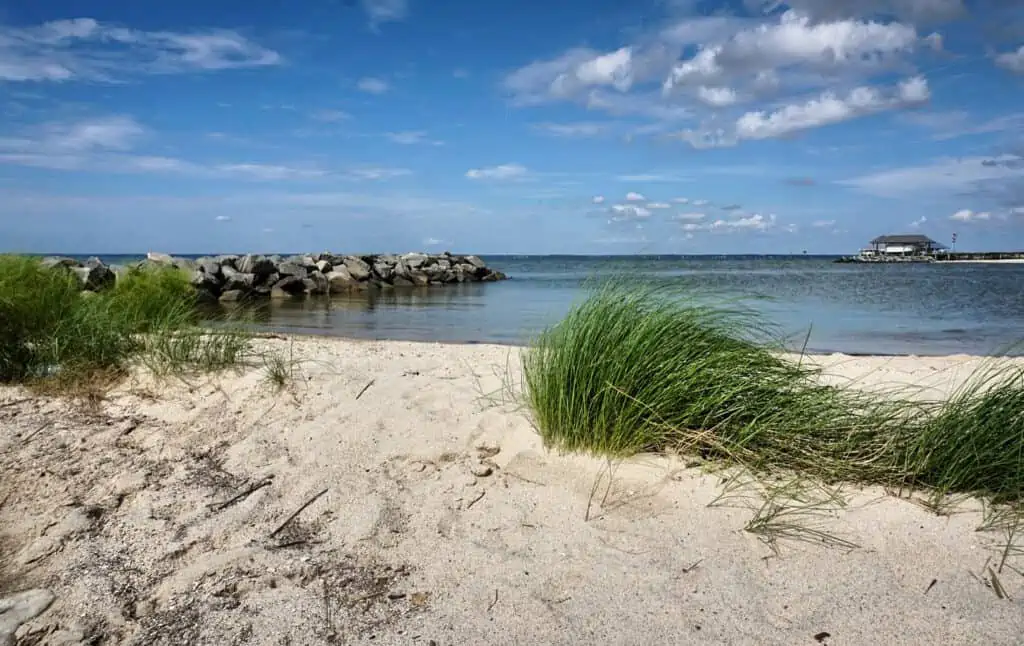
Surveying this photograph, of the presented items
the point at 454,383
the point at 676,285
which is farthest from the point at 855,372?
the point at 454,383

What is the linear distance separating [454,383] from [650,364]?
1665 millimetres

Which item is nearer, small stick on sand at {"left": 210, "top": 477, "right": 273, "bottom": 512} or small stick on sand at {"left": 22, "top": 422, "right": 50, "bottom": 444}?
small stick on sand at {"left": 210, "top": 477, "right": 273, "bottom": 512}

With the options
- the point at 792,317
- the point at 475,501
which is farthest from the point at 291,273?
the point at 475,501

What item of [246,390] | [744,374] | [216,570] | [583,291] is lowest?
[216,570]

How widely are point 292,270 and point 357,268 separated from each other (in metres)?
3.23

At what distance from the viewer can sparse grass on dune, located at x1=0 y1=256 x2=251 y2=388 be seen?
4715 millimetres

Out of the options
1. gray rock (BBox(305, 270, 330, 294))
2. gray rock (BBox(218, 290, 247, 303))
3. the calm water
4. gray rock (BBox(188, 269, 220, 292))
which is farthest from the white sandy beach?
gray rock (BBox(305, 270, 330, 294))

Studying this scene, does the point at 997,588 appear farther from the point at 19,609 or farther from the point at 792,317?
the point at 792,317

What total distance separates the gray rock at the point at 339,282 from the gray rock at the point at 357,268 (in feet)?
3.47

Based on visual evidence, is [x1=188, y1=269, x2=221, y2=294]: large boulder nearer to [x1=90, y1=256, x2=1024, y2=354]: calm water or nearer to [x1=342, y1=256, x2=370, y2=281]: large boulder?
[x1=90, y1=256, x2=1024, y2=354]: calm water

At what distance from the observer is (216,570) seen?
8.46 ft

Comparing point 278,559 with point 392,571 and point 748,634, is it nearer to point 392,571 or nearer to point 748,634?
point 392,571

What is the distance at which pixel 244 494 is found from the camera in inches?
126

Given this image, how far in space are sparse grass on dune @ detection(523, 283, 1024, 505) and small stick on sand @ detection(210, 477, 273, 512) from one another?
140cm
